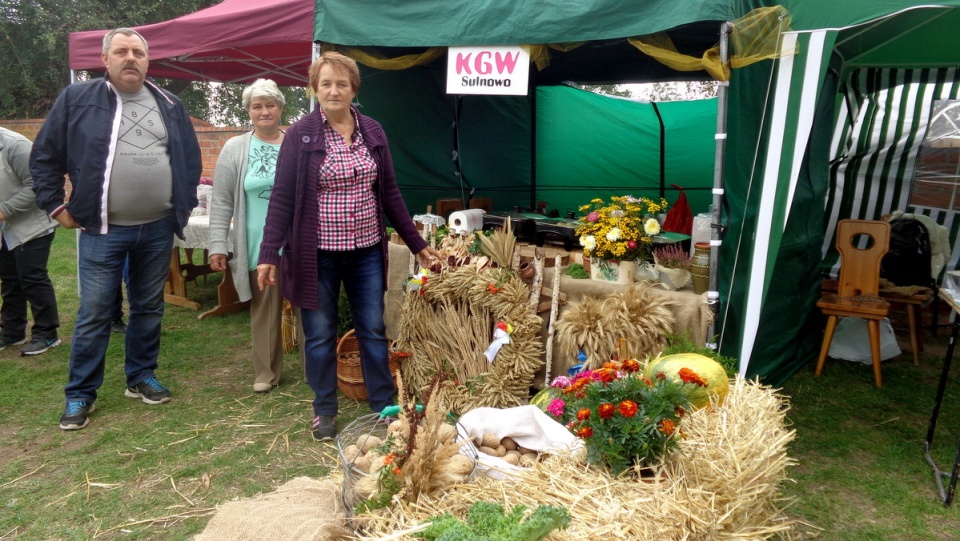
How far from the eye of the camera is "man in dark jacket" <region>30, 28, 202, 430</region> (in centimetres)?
362

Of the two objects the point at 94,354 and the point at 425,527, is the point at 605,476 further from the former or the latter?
the point at 94,354

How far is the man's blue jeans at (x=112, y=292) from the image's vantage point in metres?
3.72

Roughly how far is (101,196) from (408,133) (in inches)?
118

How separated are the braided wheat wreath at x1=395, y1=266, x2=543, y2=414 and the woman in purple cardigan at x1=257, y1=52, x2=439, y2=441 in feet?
1.71

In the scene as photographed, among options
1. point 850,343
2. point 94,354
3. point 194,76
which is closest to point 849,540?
point 850,343

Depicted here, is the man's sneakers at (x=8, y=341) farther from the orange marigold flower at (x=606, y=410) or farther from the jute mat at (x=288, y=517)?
the orange marigold flower at (x=606, y=410)

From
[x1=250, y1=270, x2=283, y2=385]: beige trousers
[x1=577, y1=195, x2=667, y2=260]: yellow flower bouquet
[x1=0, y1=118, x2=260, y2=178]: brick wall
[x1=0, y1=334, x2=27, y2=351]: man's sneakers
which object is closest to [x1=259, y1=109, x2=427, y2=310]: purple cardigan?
[x1=250, y1=270, x2=283, y2=385]: beige trousers

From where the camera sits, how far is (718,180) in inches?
138

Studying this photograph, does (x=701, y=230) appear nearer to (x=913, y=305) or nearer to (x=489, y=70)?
(x=489, y=70)

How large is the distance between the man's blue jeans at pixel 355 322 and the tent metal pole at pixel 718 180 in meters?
1.73

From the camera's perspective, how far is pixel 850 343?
17.0ft

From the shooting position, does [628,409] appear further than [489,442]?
No

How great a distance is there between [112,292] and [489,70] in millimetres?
2493

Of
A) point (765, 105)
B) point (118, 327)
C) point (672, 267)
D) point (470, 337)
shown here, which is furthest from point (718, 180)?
point (118, 327)
